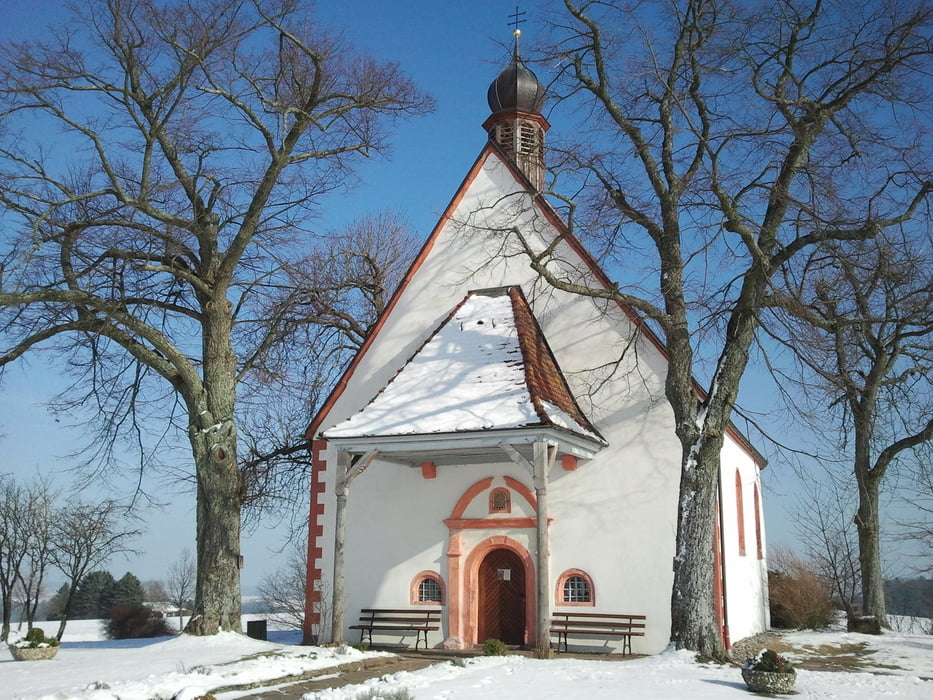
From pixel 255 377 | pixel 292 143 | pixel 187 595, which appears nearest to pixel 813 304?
pixel 292 143

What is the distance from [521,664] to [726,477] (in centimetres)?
678

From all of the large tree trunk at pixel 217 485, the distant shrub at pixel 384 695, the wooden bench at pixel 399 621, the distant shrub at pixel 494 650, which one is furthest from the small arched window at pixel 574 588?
the distant shrub at pixel 384 695

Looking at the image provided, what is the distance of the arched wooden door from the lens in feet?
52.2

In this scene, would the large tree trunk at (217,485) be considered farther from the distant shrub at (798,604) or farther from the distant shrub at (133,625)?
the distant shrub at (133,625)

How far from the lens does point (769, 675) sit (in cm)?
989

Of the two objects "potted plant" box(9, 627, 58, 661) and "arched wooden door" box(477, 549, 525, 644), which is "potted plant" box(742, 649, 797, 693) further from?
"potted plant" box(9, 627, 58, 661)

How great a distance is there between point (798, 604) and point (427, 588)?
11.2m

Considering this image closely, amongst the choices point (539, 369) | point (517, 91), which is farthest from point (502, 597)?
point (517, 91)

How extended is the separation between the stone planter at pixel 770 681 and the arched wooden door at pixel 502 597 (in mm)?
6337

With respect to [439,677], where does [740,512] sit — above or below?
above

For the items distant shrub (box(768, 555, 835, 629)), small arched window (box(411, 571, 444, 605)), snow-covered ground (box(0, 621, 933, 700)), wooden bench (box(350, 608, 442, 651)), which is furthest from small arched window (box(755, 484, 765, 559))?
wooden bench (box(350, 608, 442, 651))

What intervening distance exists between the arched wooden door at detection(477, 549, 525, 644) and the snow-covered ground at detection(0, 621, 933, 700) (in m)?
3.18

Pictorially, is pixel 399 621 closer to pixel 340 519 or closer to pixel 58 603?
pixel 340 519

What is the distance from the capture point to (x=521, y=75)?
22.3 metres
